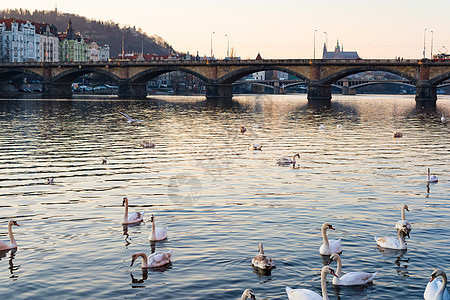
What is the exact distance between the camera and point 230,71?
134m

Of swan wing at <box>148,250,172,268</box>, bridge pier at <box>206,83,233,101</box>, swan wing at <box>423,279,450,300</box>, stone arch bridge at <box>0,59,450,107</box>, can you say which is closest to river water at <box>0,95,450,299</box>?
swan wing at <box>148,250,172,268</box>

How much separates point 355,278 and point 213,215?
714 centimetres

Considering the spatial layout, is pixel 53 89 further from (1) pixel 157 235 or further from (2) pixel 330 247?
(2) pixel 330 247

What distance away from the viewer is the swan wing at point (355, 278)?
13023 millimetres

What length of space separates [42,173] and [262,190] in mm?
10495

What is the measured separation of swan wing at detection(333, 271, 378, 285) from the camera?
13023 mm

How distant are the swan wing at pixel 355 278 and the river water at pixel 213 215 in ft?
0.58

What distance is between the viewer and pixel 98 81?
197 meters

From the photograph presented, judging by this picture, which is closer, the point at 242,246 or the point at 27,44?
the point at 242,246

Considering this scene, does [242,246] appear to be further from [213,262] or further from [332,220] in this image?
[332,220]

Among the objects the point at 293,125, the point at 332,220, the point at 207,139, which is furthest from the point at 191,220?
the point at 293,125

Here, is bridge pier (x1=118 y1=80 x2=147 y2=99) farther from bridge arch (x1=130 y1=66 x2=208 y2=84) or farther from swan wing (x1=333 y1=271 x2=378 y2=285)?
swan wing (x1=333 y1=271 x2=378 y2=285)

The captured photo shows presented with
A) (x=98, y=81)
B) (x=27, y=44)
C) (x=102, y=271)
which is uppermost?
(x=27, y=44)

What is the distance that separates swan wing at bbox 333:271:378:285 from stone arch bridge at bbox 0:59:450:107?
99390mm
